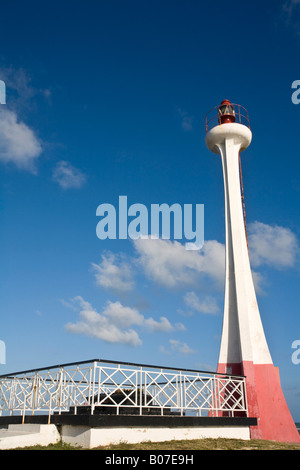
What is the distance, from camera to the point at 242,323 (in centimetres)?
1717

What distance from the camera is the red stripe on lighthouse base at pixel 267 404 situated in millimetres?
15323

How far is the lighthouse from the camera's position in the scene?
15766mm

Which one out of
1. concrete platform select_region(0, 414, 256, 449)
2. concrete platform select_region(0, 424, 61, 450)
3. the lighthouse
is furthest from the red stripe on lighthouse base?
concrete platform select_region(0, 424, 61, 450)

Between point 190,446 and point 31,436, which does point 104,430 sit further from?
point 190,446

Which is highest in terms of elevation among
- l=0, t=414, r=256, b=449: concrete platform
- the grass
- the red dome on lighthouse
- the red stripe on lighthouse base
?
the red dome on lighthouse

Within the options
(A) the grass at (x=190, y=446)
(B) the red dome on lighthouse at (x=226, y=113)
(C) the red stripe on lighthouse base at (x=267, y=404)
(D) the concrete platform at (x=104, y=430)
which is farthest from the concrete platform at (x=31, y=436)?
(B) the red dome on lighthouse at (x=226, y=113)

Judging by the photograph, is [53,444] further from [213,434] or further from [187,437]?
[213,434]

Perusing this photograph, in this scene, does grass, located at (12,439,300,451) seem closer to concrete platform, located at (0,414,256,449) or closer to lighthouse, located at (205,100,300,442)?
concrete platform, located at (0,414,256,449)

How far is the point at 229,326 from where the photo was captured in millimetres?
18094

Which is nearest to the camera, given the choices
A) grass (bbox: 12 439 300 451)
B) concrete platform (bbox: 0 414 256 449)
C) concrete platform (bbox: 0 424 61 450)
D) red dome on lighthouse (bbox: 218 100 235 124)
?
concrete platform (bbox: 0 424 61 450)

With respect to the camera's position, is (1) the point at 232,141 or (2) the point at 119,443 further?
(1) the point at 232,141

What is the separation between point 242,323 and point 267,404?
332 cm
